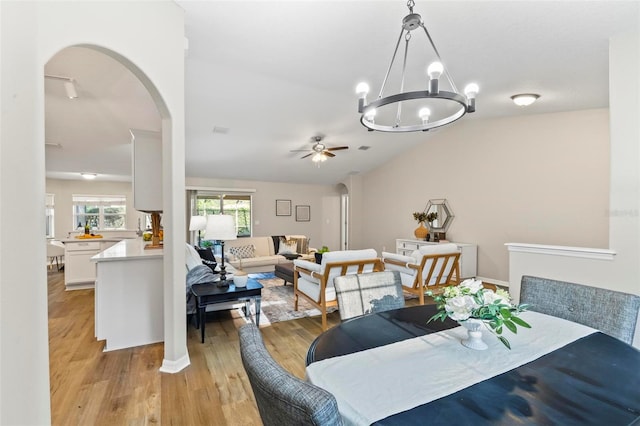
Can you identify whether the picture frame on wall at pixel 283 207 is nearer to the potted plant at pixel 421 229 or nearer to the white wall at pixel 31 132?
the potted plant at pixel 421 229

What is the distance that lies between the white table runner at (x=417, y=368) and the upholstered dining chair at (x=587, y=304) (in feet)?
0.78

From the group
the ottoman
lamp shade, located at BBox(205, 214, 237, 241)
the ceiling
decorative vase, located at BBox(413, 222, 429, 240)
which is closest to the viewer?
the ceiling

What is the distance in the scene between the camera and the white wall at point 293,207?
830 cm

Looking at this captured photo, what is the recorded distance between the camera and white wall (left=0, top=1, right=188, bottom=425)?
3.21 ft

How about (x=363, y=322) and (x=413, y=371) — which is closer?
(x=413, y=371)

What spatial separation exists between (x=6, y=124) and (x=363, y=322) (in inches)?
65.9

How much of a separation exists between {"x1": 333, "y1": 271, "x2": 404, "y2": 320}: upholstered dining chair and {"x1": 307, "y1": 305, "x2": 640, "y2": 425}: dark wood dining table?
0.42 metres

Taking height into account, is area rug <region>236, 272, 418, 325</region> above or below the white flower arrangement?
below

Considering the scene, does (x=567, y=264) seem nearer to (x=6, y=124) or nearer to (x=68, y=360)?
(x=6, y=124)

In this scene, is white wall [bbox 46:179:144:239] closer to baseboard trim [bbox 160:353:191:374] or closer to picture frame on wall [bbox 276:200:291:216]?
picture frame on wall [bbox 276:200:291:216]

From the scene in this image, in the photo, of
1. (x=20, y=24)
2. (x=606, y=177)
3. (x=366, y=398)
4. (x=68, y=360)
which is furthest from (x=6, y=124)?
(x=606, y=177)

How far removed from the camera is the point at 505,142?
5461 millimetres

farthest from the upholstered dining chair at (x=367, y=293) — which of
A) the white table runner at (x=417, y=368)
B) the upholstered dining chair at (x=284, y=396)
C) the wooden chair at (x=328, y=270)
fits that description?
the wooden chair at (x=328, y=270)

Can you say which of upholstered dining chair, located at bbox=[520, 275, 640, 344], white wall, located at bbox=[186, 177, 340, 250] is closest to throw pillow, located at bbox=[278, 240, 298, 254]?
white wall, located at bbox=[186, 177, 340, 250]
